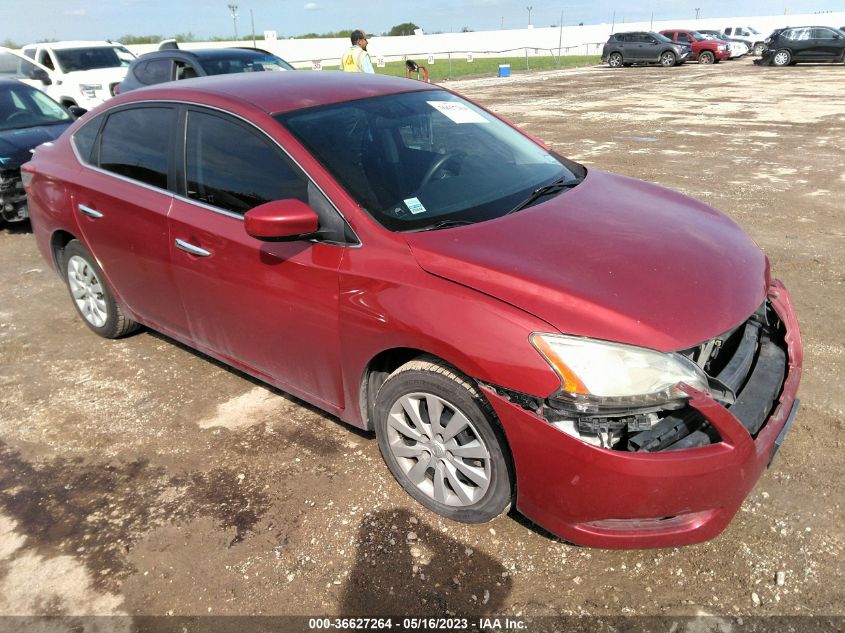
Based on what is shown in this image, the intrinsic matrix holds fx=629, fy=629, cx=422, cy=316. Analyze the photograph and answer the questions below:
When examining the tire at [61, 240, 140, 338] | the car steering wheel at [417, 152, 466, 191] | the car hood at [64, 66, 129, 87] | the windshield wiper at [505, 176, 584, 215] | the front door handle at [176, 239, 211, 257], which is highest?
the car hood at [64, 66, 129, 87]

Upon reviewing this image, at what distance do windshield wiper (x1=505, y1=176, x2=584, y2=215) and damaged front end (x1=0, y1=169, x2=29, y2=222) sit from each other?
6.11m

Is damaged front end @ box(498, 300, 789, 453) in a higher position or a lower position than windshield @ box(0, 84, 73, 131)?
lower

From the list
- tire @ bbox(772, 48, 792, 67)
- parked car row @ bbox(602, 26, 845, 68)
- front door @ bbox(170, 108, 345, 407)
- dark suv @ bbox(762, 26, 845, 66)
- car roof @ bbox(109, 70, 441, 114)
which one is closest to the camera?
front door @ bbox(170, 108, 345, 407)

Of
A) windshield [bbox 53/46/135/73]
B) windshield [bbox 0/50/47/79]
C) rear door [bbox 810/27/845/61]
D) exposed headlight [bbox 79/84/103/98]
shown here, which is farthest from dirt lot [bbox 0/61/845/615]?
rear door [bbox 810/27/845/61]

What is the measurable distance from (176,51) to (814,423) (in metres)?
9.65

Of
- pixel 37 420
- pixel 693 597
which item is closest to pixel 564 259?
pixel 693 597

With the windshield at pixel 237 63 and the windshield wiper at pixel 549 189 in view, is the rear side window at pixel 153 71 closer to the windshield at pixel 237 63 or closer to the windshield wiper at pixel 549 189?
the windshield at pixel 237 63

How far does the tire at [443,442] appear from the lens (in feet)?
7.71

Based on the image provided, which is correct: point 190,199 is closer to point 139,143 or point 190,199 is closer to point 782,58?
point 139,143

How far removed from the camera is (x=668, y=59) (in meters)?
31.0

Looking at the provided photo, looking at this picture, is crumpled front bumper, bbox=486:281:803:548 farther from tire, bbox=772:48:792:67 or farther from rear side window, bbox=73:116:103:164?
tire, bbox=772:48:792:67

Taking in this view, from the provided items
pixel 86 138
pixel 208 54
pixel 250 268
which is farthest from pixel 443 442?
pixel 208 54

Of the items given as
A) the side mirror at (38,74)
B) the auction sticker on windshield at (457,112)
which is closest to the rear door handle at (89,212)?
the auction sticker on windshield at (457,112)

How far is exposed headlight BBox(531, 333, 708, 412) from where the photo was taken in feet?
6.80
